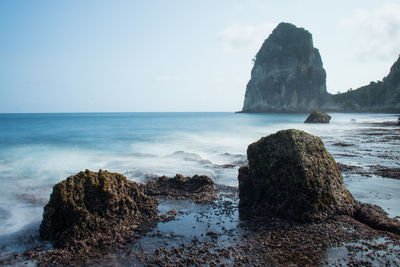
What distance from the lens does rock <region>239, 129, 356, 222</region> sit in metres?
6.53

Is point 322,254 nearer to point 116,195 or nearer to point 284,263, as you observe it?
point 284,263

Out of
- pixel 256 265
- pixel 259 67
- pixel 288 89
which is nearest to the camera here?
pixel 256 265

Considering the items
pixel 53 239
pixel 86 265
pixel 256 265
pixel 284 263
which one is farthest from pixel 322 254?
pixel 53 239

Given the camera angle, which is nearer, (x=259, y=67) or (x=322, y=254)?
(x=322, y=254)

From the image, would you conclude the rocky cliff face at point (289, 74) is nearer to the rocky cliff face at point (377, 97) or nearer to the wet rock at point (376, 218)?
the rocky cliff face at point (377, 97)

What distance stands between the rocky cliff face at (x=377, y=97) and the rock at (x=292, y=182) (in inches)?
3827

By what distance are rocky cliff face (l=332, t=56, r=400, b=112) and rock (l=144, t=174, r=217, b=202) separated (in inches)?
3836

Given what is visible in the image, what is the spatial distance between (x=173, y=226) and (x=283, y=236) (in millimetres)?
A: 2374

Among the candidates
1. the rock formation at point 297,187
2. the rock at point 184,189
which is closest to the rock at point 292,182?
the rock formation at point 297,187

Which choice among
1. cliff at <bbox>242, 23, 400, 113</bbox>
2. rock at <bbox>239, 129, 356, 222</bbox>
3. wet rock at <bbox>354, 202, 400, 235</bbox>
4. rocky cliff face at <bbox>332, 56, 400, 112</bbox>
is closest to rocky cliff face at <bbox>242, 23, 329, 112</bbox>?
cliff at <bbox>242, 23, 400, 113</bbox>

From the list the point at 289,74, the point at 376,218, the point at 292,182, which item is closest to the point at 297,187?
the point at 292,182

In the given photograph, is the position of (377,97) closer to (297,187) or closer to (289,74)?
(289,74)

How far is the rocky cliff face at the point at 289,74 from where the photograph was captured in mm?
112125

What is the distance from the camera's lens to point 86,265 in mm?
4855
